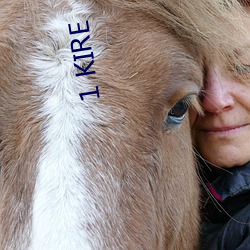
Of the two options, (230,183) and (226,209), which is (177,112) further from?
(226,209)

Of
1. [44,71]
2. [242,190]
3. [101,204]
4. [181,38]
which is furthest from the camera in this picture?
[242,190]

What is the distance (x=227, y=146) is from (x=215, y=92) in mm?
277

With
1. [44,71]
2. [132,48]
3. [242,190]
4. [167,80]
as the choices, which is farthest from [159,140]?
[242,190]

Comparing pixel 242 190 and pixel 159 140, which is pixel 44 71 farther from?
pixel 242 190

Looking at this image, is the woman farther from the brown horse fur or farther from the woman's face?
the brown horse fur

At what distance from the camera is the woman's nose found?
7.18 feet

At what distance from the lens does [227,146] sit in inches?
92.0

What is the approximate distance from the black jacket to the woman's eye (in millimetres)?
516

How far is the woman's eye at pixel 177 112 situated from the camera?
188 cm

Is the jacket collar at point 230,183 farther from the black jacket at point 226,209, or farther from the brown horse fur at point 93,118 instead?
the brown horse fur at point 93,118

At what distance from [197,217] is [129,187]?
0.81m

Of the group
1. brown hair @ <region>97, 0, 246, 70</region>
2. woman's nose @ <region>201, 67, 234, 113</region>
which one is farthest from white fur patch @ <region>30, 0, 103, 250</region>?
woman's nose @ <region>201, 67, 234, 113</region>

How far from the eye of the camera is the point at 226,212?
7.61 ft

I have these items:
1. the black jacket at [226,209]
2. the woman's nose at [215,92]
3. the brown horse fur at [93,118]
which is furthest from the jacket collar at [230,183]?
the brown horse fur at [93,118]
